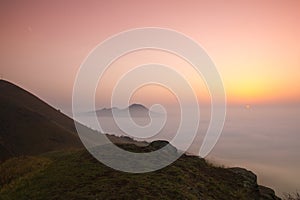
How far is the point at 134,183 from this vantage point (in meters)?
17.6

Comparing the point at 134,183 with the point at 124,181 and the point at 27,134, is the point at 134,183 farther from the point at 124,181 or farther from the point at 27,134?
the point at 27,134

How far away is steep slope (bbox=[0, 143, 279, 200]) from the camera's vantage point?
1670 centimetres

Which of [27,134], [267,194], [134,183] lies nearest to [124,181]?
[134,183]

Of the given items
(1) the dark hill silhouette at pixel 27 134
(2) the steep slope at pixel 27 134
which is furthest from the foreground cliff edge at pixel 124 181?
(2) the steep slope at pixel 27 134

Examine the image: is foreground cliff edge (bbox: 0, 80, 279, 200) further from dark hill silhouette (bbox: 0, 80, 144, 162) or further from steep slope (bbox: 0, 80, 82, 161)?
steep slope (bbox: 0, 80, 82, 161)

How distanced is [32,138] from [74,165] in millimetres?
115066

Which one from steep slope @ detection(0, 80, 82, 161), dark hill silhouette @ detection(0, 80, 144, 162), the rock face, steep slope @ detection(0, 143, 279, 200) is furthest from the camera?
steep slope @ detection(0, 80, 82, 161)

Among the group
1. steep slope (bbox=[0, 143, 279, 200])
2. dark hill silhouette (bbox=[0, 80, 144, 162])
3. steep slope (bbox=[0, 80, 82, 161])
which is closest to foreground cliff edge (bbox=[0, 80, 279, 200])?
steep slope (bbox=[0, 143, 279, 200])

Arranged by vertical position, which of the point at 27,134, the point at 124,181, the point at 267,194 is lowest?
the point at 124,181

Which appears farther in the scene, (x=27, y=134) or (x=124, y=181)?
(x=27, y=134)

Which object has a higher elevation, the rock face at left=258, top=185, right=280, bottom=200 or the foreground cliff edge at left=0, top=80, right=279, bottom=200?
the rock face at left=258, top=185, right=280, bottom=200

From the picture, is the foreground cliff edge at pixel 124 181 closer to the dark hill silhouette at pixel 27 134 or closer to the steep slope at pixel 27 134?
the dark hill silhouette at pixel 27 134

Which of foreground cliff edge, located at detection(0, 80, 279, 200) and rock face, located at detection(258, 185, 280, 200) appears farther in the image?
rock face, located at detection(258, 185, 280, 200)

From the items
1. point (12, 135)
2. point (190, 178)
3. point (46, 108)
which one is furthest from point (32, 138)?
point (190, 178)
